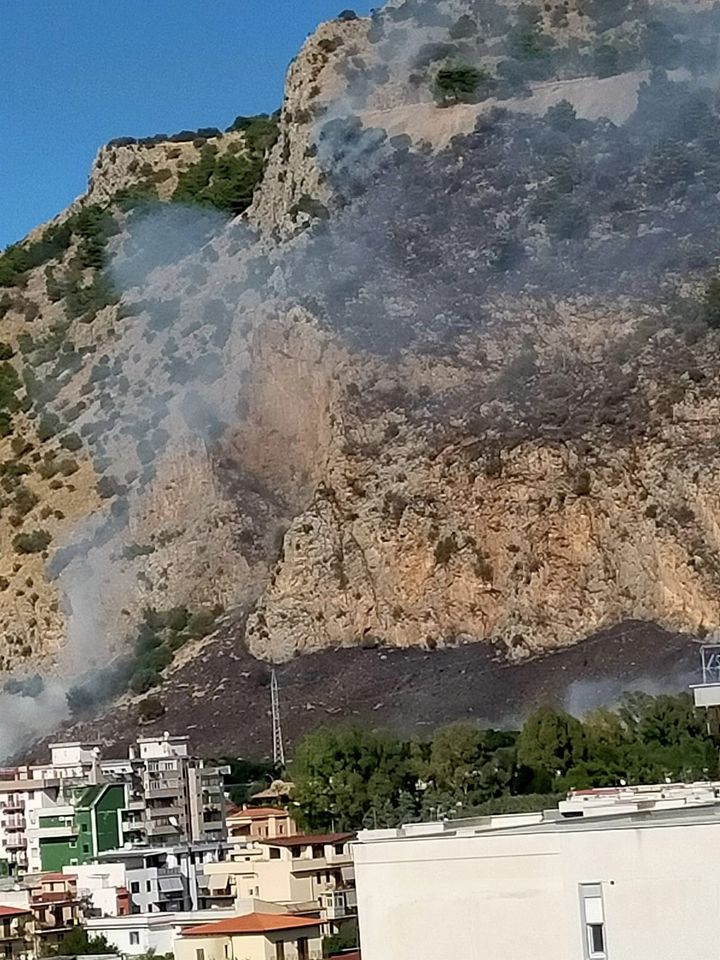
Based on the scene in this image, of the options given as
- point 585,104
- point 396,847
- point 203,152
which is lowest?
point 396,847

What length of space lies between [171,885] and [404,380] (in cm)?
3638

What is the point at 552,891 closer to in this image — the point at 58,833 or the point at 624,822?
the point at 624,822

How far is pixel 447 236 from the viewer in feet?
308

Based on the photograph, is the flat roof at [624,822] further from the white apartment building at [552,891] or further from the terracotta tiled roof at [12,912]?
the terracotta tiled roof at [12,912]

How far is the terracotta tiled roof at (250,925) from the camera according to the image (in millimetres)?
39219

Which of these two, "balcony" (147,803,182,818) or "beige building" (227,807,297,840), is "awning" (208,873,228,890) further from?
"balcony" (147,803,182,818)

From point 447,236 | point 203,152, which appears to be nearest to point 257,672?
point 447,236

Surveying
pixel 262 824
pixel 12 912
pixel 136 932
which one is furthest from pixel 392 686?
pixel 136 932

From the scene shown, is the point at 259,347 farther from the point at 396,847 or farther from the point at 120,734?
the point at 396,847

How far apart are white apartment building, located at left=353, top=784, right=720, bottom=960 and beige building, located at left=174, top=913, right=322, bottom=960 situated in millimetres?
21945

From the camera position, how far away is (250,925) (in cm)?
3941

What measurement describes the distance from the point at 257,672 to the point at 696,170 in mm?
29287

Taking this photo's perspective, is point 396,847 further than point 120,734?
No

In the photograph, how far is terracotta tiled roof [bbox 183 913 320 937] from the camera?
129 ft
